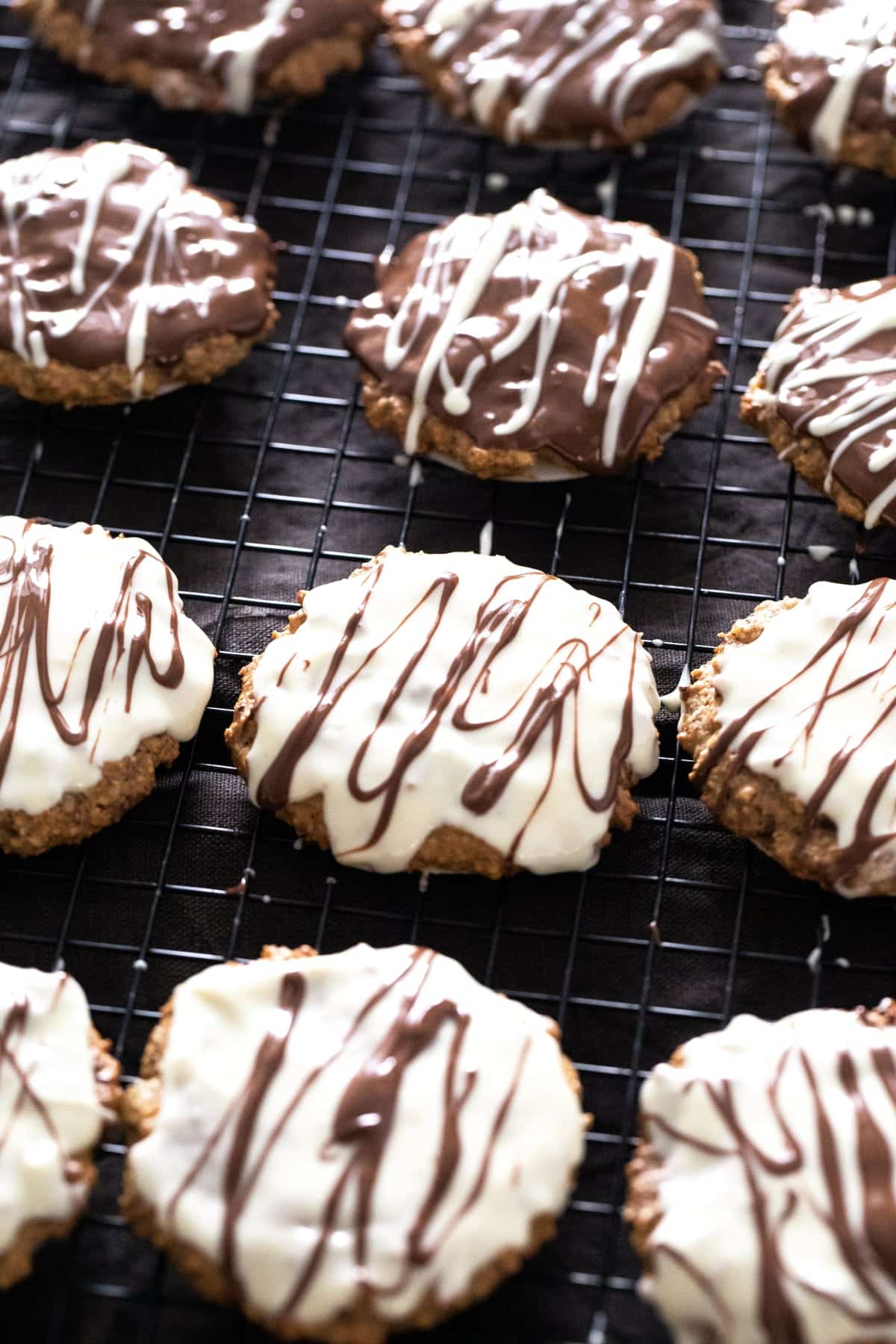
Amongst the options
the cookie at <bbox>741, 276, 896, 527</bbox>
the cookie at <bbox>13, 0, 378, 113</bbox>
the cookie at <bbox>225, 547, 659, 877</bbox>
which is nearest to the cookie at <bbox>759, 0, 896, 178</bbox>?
the cookie at <bbox>741, 276, 896, 527</bbox>

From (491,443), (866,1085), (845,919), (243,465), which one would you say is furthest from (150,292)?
(866,1085)

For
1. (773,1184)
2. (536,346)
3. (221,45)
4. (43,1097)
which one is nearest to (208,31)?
(221,45)

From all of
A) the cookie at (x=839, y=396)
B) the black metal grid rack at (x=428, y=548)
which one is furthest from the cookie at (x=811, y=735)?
the cookie at (x=839, y=396)

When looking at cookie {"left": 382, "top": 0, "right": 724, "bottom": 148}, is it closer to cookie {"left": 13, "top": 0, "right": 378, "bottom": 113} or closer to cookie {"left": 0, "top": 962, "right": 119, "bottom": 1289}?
cookie {"left": 13, "top": 0, "right": 378, "bottom": 113}

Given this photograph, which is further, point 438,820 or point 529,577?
point 529,577

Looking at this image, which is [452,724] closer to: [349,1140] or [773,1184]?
[349,1140]

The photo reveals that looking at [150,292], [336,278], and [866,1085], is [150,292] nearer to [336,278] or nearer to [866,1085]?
[336,278]
